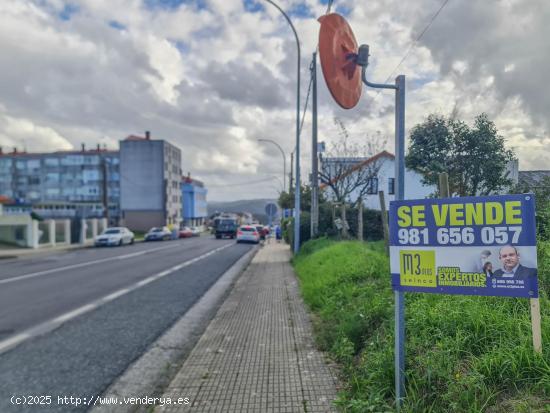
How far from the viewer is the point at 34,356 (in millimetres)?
5008

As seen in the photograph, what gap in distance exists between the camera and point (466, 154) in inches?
542

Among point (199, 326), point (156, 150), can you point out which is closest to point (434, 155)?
point (199, 326)

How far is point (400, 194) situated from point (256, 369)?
8.02ft

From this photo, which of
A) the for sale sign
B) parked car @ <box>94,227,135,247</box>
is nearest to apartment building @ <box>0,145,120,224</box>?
parked car @ <box>94,227,135,247</box>

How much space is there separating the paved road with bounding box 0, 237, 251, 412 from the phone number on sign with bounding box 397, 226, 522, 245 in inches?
128

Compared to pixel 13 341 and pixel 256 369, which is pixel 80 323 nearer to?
pixel 13 341

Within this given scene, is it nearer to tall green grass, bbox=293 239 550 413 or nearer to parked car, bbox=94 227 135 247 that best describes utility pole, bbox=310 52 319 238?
tall green grass, bbox=293 239 550 413

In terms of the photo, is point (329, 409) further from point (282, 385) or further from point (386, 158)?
point (386, 158)

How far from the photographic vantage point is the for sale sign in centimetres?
259

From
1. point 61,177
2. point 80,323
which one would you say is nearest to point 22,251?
point 80,323

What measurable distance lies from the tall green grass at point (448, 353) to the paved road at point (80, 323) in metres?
2.55

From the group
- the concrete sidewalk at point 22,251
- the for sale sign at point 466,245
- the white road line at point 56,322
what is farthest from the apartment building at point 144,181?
the for sale sign at point 466,245

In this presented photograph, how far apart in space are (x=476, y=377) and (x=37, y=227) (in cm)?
3233

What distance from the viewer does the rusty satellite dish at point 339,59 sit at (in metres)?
3.36
